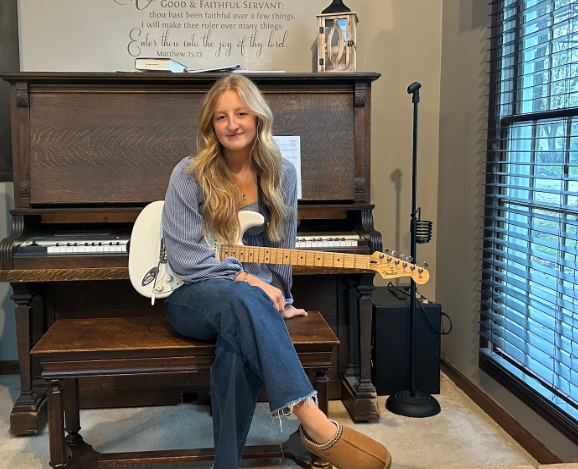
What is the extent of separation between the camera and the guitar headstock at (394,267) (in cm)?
201

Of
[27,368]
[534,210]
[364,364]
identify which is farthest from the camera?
[364,364]

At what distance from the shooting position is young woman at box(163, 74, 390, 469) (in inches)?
69.6

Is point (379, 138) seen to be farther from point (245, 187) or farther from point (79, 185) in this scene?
point (79, 185)

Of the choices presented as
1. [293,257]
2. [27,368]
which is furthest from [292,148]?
[27,368]

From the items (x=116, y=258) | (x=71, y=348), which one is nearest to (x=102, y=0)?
(x=116, y=258)

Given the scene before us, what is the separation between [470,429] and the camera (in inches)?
97.0

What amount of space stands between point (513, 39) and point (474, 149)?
0.51 m

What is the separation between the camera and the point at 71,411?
7.22 ft

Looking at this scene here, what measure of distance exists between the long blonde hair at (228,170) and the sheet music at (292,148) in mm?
375

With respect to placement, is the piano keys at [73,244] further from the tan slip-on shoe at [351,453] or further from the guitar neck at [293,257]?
the tan slip-on shoe at [351,453]

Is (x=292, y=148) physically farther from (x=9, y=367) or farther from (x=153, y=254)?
(x=9, y=367)

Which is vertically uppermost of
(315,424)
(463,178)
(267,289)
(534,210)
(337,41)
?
(337,41)

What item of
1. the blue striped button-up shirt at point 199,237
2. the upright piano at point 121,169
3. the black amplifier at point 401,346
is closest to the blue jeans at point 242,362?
the blue striped button-up shirt at point 199,237

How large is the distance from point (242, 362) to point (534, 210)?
1.29 metres
